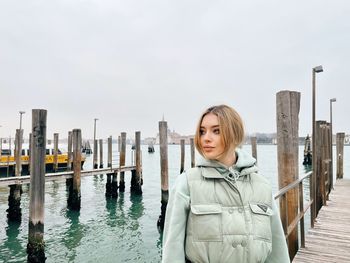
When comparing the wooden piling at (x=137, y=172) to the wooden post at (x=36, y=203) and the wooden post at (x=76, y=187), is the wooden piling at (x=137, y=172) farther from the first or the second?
the wooden post at (x=36, y=203)

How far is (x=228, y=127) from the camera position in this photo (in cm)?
146

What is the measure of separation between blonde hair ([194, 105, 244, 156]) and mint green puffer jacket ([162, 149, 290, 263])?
0.34 ft

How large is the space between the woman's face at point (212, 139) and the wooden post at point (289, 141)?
A: 276 cm

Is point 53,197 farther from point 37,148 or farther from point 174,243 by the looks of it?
point 174,243

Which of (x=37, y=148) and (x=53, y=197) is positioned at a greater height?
(x=37, y=148)

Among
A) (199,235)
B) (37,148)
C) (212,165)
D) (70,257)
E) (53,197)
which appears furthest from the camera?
(53,197)

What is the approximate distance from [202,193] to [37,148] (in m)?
6.05

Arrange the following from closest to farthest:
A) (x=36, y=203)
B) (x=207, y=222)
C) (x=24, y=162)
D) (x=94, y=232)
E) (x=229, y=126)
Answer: (x=207, y=222)
(x=229, y=126)
(x=36, y=203)
(x=94, y=232)
(x=24, y=162)

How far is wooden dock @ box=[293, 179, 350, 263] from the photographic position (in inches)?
162

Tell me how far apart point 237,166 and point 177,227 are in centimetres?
Answer: 42

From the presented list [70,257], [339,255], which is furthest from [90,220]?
[339,255]

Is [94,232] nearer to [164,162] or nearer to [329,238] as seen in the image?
[164,162]

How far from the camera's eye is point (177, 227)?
1400mm

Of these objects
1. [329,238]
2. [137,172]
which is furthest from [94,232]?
[329,238]
